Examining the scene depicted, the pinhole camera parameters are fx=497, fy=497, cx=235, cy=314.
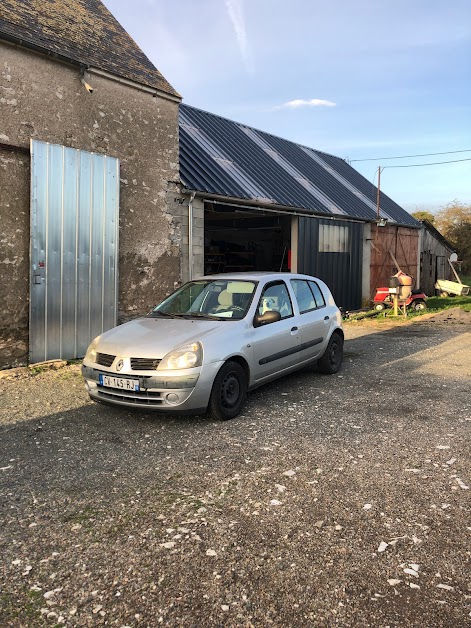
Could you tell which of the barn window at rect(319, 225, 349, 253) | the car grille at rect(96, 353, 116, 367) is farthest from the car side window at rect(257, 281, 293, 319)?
the barn window at rect(319, 225, 349, 253)

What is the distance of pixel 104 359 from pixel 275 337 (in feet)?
6.80

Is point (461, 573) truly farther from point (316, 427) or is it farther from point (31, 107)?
point (31, 107)

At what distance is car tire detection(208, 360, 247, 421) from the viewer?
5.23m

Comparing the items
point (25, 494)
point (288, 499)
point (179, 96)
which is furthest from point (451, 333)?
point (25, 494)

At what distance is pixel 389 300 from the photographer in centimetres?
1798

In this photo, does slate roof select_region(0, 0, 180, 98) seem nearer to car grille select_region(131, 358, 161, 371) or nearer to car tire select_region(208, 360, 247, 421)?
car grille select_region(131, 358, 161, 371)

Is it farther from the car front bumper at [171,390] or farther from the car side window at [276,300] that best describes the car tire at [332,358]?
the car front bumper at [171,390]

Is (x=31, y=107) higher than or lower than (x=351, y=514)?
higher

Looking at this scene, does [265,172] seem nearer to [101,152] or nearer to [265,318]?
[101,152]

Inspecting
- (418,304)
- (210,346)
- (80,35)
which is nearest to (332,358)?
(210,346)

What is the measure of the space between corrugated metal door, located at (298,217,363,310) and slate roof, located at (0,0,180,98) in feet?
22.3

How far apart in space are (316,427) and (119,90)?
7.40m

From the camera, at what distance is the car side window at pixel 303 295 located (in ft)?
23.1

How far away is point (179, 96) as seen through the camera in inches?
404
